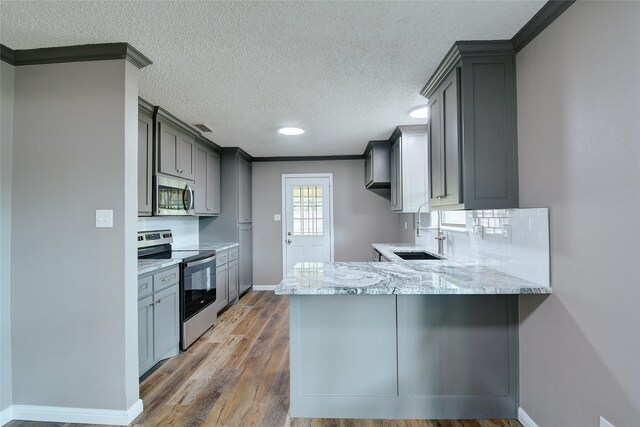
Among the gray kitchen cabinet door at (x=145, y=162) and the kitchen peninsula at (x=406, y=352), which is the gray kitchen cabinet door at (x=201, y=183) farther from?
the kitchen peninsula at (x=406, y=352)

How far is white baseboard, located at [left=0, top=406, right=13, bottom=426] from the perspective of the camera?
185cm

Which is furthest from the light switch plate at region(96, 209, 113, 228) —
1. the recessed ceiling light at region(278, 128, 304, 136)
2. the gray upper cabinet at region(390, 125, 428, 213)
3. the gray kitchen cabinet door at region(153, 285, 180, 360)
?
the gray upper cabinet at region(390, 125, 428, 213)

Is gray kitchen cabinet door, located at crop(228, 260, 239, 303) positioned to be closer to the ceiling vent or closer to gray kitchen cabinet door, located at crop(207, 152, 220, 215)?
gray kitchen cabinet door, located at crop(207, 152, 220, 215)

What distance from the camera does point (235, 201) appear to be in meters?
4.52

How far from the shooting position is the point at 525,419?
178 centimetres

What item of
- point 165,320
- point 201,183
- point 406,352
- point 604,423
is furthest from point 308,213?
point 604,423

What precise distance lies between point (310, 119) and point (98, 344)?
2530 millimetres

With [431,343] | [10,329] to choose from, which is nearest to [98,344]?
[10,329]

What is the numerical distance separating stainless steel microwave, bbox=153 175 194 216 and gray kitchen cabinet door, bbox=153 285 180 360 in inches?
31.1

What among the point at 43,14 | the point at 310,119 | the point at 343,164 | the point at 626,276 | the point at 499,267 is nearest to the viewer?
the point at 626,276

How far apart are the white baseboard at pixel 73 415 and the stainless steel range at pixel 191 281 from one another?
100 centimetres

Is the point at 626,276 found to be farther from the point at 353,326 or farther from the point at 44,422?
the point at 44,422

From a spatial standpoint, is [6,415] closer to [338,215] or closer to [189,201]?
[189,201]

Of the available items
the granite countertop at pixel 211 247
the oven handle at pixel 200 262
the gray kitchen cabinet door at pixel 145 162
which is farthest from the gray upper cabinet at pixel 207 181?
the gray kitchen cabinet door at pixel 145 162
